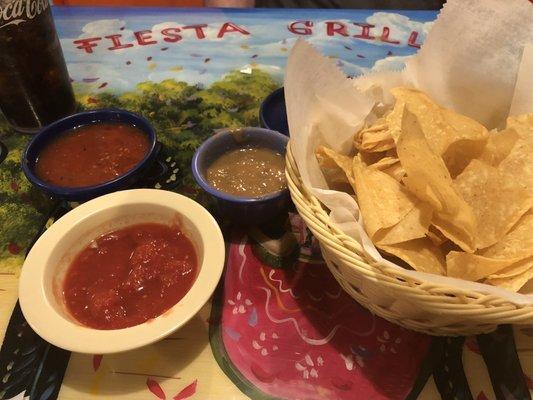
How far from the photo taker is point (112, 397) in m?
0.99

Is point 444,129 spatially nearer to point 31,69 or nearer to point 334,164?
point 334,164

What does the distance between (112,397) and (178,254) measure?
0.33 metres

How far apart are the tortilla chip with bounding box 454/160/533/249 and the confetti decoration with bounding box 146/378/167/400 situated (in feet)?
2.42

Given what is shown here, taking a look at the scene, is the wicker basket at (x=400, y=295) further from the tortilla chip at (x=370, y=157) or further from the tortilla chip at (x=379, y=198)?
the tortilla chip at (x=370, y=157)

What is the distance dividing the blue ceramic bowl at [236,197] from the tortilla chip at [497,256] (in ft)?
1.49

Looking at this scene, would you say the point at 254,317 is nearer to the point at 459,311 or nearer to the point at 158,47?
the point at 459,311

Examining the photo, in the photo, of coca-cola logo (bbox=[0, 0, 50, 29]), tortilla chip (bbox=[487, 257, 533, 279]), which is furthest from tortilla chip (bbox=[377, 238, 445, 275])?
coca-cola logo (bbox=[0, 0, 50, 29])

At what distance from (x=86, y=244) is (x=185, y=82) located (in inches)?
36.8

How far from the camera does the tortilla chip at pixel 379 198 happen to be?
3.17ft

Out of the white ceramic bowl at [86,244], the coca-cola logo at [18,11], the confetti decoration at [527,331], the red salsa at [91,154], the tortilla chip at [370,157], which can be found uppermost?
the coca-cola logo at [18,11]

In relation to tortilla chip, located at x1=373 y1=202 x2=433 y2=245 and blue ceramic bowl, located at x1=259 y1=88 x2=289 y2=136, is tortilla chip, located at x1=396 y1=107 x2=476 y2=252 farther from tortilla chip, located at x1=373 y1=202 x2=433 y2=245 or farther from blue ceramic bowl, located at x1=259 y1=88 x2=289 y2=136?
blue ceramic bowl, located at x1=259 y1=88 x2=289 y2=136

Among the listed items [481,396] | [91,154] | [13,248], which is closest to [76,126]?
[91,154]

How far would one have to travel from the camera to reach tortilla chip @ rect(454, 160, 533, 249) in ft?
3.31

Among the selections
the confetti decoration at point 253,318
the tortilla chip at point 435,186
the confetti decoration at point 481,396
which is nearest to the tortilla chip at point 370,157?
the tortilla chip at point 435,186
